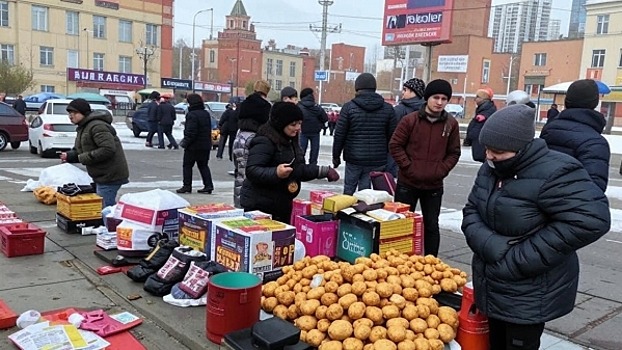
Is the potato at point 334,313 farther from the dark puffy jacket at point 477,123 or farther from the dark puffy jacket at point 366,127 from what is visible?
the dark puffy jacket at point 477,123

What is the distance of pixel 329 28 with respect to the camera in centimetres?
4212

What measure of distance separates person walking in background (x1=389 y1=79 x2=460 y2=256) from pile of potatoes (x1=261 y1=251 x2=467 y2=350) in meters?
1.08

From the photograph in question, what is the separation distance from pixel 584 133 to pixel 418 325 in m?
1.92

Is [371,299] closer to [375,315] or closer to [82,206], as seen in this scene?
[375,315]

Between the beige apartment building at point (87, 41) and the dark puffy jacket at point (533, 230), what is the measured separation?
56.2m

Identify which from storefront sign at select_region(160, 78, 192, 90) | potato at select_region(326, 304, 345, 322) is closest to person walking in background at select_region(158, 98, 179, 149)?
potato at select_region(326, 304, 345, 322)

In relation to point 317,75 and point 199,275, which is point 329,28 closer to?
point 317,75

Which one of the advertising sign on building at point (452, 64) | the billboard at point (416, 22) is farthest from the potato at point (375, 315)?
the advertising sign on building at point (452, 64)

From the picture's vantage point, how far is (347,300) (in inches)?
137

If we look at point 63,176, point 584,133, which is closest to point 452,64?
point 63,176

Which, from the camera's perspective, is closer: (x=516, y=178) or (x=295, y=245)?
(x=516, y=178)

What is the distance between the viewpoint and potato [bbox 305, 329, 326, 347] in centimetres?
332

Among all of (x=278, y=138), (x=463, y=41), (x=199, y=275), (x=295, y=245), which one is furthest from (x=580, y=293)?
(x=463, y=41)

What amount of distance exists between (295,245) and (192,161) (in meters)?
5.43
